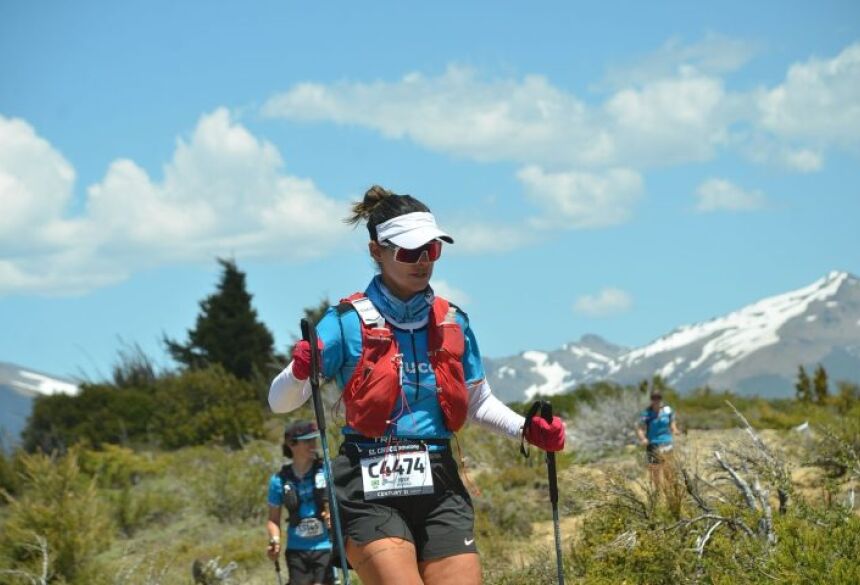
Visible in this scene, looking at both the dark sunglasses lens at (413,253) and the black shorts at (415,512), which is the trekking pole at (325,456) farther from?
the dark sunglasses lens at (413,253)

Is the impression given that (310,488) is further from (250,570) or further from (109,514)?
(109,514)

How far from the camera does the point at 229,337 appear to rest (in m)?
46.6

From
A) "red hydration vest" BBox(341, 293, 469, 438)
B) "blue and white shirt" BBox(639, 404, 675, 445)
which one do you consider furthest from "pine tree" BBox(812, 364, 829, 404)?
"red hydration vest" BBox(341, 293, 469, 438)

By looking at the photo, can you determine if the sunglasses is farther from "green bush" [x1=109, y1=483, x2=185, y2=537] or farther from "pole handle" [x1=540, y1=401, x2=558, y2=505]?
"green bush" [x1=109, y1=483, x2=185, y2=537]

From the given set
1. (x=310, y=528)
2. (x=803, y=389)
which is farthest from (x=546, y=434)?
(x=803, y=389)

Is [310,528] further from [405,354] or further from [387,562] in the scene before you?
[387,562]

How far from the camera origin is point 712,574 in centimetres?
684

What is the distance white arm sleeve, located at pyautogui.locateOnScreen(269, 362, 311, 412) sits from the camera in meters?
5.45

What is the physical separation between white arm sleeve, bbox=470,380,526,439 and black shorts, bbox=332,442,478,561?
15.0 inches

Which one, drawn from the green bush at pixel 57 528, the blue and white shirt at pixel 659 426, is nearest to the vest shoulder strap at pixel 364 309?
the green bush at pixel 57 528

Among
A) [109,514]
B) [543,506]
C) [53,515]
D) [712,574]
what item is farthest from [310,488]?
[109,514]

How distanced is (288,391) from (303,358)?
0.98 ft

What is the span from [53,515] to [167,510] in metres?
6.79

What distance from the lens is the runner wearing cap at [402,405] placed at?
16.9 feet
